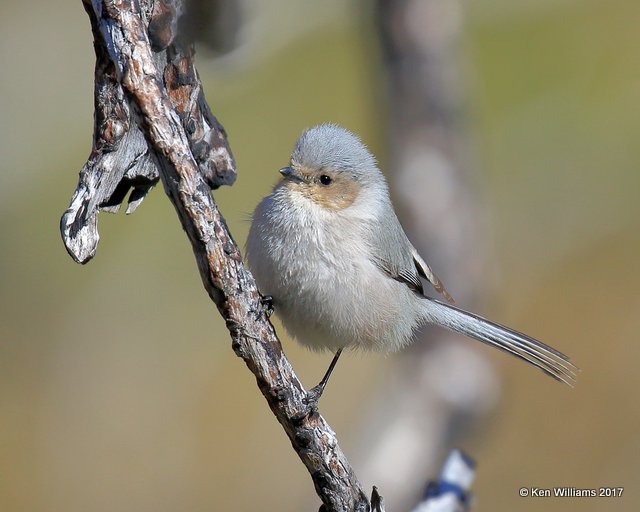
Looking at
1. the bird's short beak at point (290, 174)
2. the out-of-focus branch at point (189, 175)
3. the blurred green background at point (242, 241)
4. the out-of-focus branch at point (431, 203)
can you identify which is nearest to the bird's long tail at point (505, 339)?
the bird's short beak at point (290, 174)

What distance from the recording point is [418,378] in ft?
14.5

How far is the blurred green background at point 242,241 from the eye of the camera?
4.75 metres

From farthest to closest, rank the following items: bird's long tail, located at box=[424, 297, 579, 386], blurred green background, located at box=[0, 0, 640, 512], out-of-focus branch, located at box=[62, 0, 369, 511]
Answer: blurred green background, located at box=[0, 0, 640, 512], bird's long tail, located at box=[424, 297, 579, 386], out-of-focus branch, located at box=[62, 0, 369, 511]

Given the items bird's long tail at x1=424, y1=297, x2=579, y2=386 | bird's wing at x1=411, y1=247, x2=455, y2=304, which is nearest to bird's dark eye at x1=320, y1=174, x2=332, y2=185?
bird's wing at x1=411, y1=247, x2=455, y2=304

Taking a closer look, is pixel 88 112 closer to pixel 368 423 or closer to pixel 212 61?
pixel 368 423

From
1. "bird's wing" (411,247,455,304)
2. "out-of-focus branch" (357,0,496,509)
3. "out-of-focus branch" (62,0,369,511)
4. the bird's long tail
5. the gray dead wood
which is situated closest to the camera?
"out-of-focus branch" (62,0,369,511)

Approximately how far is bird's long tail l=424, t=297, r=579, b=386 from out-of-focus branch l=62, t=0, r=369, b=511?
873 millimetres

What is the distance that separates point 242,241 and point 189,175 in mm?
3013

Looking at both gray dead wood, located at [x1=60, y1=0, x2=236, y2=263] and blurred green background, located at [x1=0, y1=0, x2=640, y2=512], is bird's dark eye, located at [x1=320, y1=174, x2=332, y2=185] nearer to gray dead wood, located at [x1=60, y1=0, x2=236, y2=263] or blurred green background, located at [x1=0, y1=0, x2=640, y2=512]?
gray dead wood, located at [x1=60, y1=0, x2=236, y2=263]

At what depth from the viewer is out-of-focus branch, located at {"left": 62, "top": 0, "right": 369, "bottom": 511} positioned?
4.82 ft

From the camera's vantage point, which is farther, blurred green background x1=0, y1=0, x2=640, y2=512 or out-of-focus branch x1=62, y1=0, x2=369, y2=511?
blurred green background x1=0, y1=0, x2=640, y2=512

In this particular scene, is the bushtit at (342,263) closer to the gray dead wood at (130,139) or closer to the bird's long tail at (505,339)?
the bird's long tail at (505,339)

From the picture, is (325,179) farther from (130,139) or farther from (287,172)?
(130,139)

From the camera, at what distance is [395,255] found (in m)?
2.50
